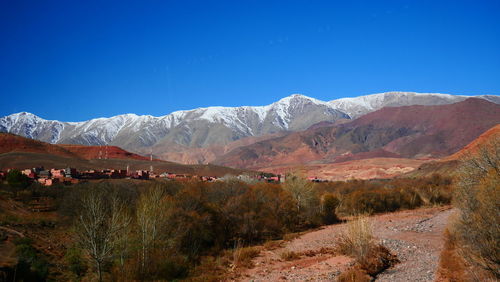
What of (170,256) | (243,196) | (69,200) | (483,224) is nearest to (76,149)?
(69,200)

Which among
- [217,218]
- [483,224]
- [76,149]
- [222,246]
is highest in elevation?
[76,149]

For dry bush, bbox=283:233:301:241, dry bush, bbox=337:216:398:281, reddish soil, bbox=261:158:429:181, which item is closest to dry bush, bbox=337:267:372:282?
dry bush, bbox=337:216:398:281

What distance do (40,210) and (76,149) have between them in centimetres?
11461

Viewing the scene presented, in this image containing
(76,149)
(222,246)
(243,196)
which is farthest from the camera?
(76,149)

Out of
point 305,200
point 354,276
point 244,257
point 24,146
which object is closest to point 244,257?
point 244,257

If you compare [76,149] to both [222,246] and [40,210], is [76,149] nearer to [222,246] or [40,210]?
[40,210]

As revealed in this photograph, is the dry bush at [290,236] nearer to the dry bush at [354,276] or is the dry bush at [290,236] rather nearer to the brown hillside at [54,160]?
the dry bush at [354,276]

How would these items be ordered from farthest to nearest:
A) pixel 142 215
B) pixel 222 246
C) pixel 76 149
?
pixel 76 149, pixel 222 246, pixel 142 215

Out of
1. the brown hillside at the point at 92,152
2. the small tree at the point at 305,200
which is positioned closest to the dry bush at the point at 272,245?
the small tree at the point at 305,200

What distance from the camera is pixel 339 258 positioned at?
69.7 ft

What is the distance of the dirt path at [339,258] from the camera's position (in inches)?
715

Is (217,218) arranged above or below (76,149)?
below

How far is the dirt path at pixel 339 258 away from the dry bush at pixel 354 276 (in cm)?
72

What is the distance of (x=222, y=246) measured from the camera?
2722 cm
